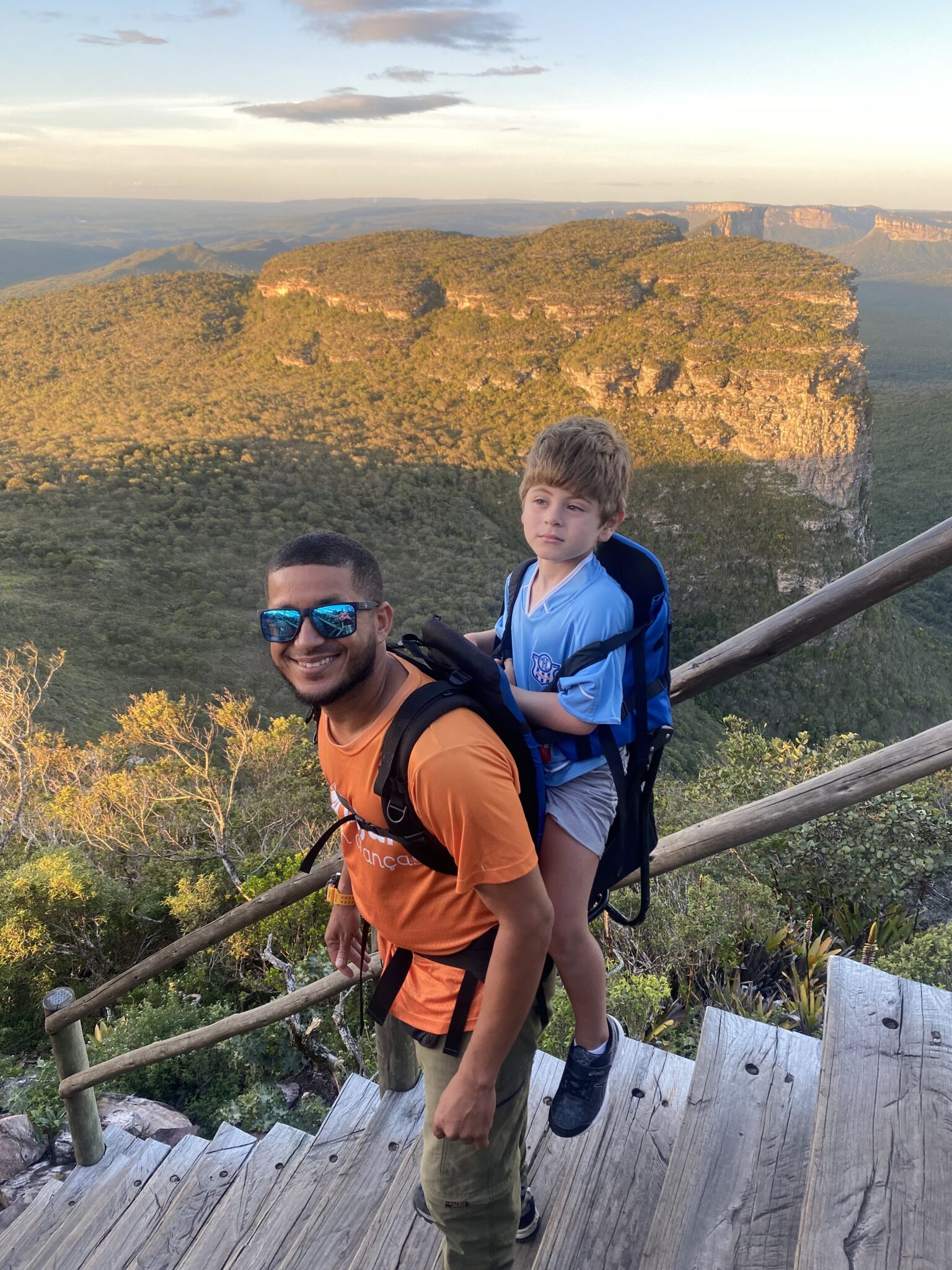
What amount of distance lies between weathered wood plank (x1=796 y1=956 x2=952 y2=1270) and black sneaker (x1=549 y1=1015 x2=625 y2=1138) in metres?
0.43

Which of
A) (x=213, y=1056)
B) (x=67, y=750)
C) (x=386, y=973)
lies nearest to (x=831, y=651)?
(x=67, y=750)

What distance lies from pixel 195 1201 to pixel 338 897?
4.38ft

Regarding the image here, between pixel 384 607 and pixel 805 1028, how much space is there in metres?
3.01

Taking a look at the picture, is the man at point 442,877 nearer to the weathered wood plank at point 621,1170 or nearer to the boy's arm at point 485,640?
the weathered wood plank at point 621,1170

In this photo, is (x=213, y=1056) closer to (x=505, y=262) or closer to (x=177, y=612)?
(x=177, y=612)

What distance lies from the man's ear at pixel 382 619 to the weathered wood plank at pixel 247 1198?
172cm

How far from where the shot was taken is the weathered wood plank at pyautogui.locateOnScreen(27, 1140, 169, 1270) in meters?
2.44

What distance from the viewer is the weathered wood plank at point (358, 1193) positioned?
1932 mm

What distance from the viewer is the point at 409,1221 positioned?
6.14 feet

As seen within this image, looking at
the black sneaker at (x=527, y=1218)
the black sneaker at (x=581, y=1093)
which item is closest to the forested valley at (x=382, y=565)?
the black sneaker at (x=527, y=1218)

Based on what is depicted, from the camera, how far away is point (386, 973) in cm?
153

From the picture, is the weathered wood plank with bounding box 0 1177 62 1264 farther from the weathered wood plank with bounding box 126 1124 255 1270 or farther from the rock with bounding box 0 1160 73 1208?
the rock with bounding box 0 1160 73 1208

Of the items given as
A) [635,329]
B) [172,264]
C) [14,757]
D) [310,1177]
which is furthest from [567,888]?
[172,264]

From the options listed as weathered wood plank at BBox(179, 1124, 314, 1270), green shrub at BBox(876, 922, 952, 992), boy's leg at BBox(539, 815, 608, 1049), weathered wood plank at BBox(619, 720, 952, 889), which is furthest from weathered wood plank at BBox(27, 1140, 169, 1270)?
green shrub at BBox(876, 922, 952, 992)
